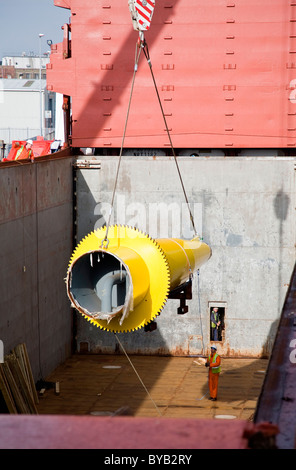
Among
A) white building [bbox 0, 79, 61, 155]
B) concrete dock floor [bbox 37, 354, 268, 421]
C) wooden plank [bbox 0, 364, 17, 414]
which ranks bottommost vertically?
concrete dock floor [bbox 37, 354, 268, 421]

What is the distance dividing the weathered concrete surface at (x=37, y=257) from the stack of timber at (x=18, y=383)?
13.6 inches

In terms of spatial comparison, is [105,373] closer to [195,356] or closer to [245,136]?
[195,356]

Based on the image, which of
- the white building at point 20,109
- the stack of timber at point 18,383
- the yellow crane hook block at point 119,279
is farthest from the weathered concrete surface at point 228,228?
the white building at point 20,109

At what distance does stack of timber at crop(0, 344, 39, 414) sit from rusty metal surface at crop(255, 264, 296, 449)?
1024cm

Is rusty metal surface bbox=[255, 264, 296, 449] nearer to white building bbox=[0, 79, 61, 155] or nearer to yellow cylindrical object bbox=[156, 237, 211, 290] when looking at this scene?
yellow cylindrical object bbox=[156, 237, 211, 290]

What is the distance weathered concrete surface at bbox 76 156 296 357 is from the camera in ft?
72.1

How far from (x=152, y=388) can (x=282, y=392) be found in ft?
50.4

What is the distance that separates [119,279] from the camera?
32.3 feet

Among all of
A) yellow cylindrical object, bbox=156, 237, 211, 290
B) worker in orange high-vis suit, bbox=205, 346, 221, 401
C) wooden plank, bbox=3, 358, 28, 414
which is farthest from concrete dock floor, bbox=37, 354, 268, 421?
yellow cylindrical object, bbox=156, 237, 211, 290

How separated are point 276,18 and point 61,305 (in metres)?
10.6

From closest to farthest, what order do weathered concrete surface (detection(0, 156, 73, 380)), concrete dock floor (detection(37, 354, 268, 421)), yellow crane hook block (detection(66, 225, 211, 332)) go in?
yellow crane hook block (detection(66, 225, 211, 332)) < weathered concrete surface (detection(0, 156, 73, 380)) < concrete dock floor (detection(37, 354, 268, 421))

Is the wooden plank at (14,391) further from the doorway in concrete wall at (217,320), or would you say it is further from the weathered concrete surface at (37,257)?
the doorway in concrete wall at (217,320)

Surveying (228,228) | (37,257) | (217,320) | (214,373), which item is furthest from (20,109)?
(214,373)

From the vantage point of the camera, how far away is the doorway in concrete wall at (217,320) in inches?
874
